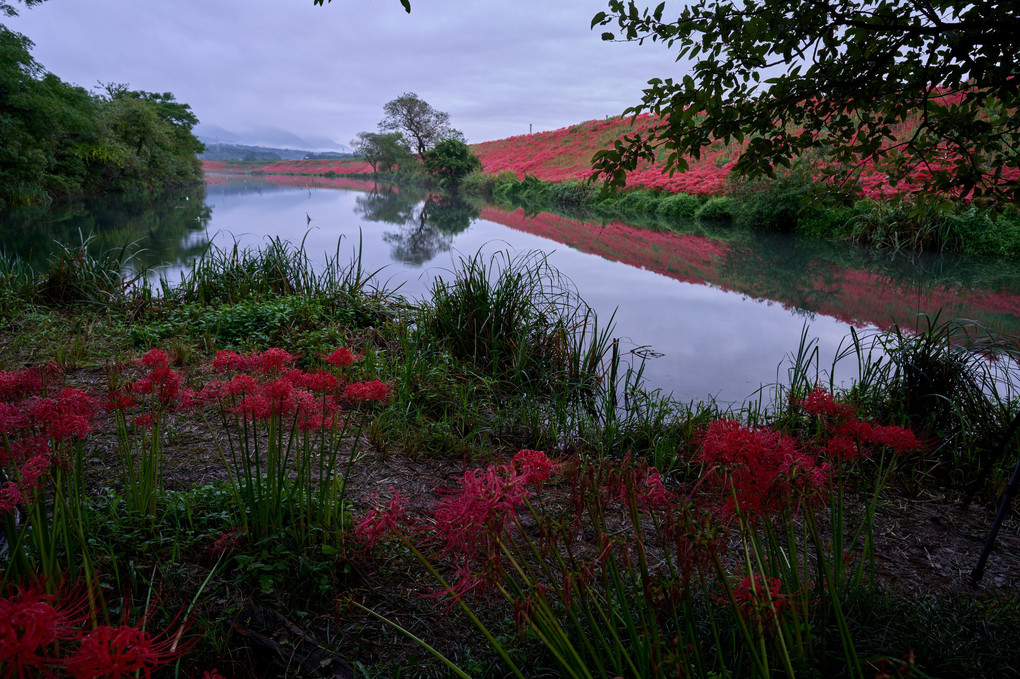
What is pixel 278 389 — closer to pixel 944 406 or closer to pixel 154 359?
pixel 154 359

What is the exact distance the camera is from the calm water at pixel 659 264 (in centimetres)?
563

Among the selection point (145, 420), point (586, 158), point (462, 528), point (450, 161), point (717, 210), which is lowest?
point (145, 420)

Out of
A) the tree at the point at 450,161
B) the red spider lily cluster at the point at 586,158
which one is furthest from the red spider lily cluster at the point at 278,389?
the tree at the point at 450,161

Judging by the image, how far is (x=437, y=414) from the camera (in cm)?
349

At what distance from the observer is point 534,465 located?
988 mm

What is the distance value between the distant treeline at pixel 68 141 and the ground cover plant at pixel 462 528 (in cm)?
1415

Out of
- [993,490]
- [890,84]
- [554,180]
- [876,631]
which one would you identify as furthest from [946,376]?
[554,180]

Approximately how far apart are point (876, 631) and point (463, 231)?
1386 cm

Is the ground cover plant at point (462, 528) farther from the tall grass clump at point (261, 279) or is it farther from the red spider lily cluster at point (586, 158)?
the red spider lily cluster at point (586, 158)

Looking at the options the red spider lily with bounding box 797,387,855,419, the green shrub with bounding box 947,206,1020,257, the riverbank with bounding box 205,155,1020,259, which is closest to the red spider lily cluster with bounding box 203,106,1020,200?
the riverbank with bounding box 205,155,1020,259

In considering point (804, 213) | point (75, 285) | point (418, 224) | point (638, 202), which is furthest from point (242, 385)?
point (638, 202)

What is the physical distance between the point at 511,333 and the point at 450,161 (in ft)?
104

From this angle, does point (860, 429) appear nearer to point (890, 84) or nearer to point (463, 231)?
point (890, 84)

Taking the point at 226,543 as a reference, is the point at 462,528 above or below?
above
